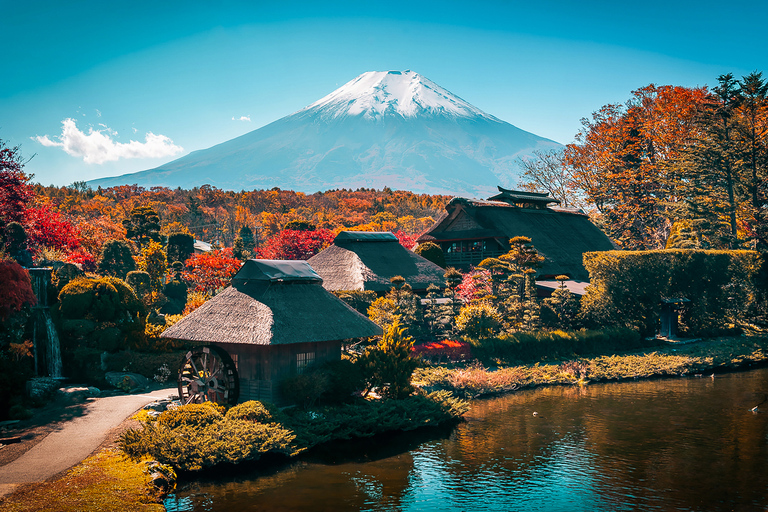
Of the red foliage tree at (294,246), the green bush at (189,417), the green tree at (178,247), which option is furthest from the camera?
the green tree at (178,247)

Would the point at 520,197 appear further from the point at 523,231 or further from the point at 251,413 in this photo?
the point at 251,413

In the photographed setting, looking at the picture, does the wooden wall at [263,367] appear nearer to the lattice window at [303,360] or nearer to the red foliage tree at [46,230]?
the lattice window at [303,360]

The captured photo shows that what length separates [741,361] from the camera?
29734 millimetres

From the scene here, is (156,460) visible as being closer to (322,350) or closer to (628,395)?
(322,350)

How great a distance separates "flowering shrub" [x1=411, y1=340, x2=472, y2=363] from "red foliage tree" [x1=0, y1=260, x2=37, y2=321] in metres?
15.7

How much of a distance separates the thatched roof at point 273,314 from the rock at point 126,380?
389 centimetres

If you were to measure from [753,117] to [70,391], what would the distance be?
45636mm

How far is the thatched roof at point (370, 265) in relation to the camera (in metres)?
33.9

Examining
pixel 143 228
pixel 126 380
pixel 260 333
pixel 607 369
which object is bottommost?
pixel 607 369

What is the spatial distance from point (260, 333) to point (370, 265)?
1769cm

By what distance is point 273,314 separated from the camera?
60.4 feet

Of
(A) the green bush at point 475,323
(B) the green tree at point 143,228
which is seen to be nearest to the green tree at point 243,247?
(B) the green tree at point 143,228

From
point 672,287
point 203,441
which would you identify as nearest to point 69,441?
point 203,441

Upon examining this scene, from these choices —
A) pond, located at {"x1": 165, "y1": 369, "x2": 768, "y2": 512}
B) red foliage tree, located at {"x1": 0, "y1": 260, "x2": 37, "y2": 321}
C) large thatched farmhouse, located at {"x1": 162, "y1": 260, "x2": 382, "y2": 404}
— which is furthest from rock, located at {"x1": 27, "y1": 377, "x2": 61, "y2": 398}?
pond, located at {"x1": 165, "y1": 369, "x2": 768, "y2": 512}
